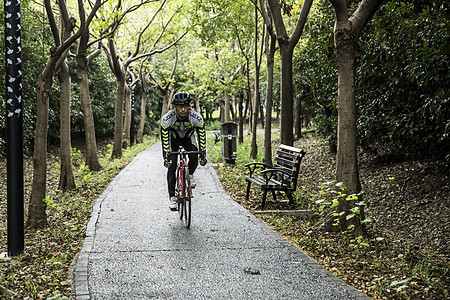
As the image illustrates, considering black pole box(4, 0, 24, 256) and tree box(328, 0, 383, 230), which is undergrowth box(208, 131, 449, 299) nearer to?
tree box(328, 0, 383, 230)

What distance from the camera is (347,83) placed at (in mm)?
7367

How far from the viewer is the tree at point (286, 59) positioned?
38.8 ft

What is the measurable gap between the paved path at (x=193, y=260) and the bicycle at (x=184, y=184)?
316 millimetres

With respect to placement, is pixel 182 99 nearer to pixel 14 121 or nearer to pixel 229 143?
pixel 14 121

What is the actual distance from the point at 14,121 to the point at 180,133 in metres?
2.73

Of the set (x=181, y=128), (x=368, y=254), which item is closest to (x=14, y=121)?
(x=181, y=128)

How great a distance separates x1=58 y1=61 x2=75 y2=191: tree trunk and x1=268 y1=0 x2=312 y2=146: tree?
5.14 m

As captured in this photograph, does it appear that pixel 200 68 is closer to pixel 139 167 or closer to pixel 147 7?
pixel 147 7

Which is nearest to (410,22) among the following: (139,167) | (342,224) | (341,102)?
(341,102)

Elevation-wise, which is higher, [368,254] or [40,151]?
[40,151]

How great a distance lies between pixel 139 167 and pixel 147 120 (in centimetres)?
2798

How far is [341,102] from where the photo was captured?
743 cm

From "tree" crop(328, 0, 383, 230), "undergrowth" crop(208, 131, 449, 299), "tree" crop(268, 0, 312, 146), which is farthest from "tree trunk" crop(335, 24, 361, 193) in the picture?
"tree" crop(268, 0, 312, 146)

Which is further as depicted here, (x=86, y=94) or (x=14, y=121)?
(x=86, y=94)
